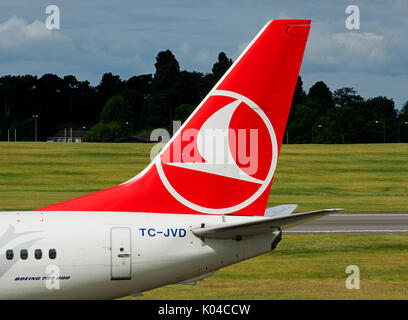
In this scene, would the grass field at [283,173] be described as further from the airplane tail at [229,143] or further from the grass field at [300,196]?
the airplane tail at [229,143]

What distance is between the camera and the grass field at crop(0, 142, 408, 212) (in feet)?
209

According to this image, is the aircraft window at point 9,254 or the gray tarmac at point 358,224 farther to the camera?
the gray tarmac at point 358,224

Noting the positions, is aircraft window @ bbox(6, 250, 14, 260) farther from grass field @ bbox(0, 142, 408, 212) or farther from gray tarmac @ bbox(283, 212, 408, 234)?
grass field @ bbox(0, 142, 408, 212)

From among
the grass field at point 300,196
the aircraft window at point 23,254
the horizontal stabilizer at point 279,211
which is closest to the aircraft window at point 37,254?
the aircraft window at point 23,254

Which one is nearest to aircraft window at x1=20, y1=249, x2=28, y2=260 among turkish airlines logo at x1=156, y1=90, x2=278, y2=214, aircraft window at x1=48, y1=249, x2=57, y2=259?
aircraft window at x1=48, y1=249, x2=57, y2=259

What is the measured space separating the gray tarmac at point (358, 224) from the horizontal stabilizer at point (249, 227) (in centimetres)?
2299

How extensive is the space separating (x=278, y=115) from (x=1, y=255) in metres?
7.11

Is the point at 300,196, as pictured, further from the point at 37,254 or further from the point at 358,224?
the point at 37,254

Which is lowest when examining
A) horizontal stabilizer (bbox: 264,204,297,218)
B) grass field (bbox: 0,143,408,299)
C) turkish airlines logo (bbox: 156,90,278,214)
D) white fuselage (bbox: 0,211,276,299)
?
grass field (bbox: 0,143,408,299)

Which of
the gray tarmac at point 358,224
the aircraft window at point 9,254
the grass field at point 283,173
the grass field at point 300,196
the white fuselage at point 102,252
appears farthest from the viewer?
the grass field at point 283,173

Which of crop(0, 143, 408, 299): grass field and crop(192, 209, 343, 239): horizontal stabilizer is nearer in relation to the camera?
crop(192, 209, 343, 239): horizontal stabilizer

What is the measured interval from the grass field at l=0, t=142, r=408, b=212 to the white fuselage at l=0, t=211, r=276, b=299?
38.3 meters

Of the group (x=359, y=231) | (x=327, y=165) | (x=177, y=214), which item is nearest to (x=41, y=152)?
(x=327, y=165)

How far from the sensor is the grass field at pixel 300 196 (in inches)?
1005
